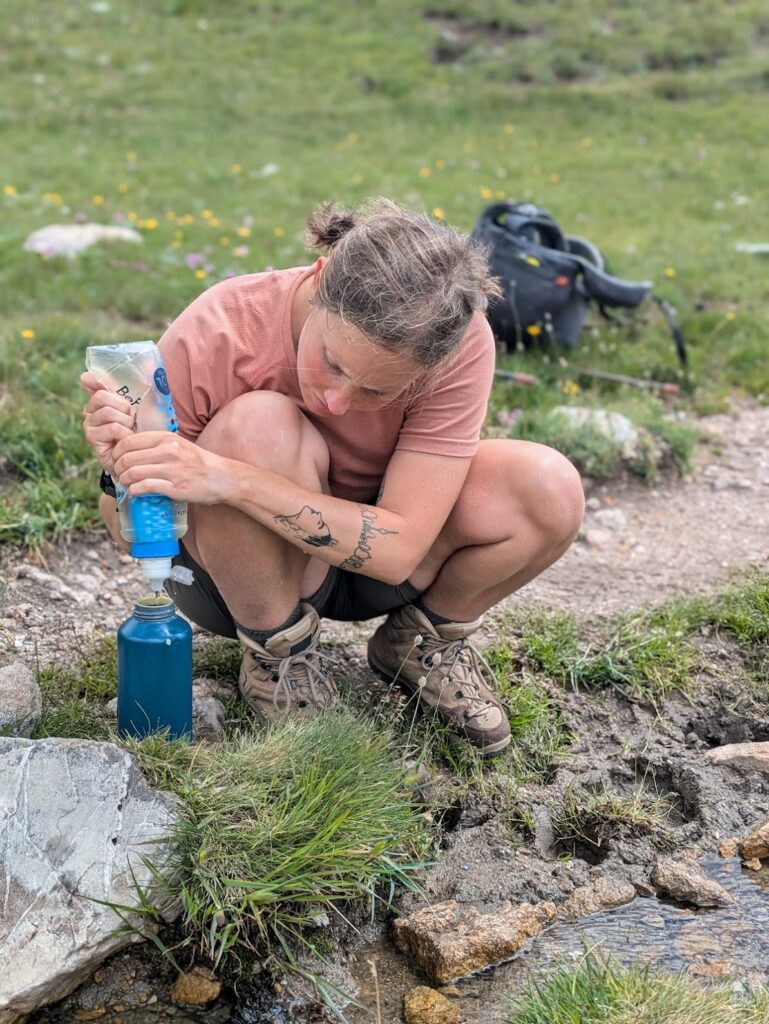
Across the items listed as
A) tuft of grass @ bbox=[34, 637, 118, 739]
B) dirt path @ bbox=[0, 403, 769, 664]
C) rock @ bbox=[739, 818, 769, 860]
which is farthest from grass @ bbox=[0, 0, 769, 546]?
rock @ bbox=[739, 818, 769, 860]

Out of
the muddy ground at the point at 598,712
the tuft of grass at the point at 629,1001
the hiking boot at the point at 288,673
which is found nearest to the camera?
the tuft of grass at the point at 629,1001

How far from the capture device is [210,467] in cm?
263

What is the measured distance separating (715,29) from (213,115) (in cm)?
623

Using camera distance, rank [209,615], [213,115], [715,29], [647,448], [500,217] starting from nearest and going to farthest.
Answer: [209,615], [647,448], [500,217], [213,115], [715,29]

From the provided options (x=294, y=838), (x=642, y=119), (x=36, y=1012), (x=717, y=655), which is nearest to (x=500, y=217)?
(x=717, y=655)

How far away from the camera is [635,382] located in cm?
584

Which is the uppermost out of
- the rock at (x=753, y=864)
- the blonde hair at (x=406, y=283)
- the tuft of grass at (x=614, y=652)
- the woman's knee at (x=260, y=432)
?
the blonde hair at (x=406, y=283)

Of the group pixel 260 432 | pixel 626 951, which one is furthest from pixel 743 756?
pixel 260 432

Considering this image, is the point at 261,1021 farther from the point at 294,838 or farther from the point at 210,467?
the point at 210,467

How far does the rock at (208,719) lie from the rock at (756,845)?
142 cm

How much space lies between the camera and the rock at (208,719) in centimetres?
311

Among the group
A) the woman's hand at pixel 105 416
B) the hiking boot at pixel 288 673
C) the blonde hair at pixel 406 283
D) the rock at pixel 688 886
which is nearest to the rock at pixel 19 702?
the hiking boot at pixel 288 673

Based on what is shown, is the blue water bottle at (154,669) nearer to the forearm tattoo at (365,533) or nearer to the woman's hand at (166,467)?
the woman's hand at (166,467)

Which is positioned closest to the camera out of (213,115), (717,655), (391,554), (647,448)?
(391,554)
